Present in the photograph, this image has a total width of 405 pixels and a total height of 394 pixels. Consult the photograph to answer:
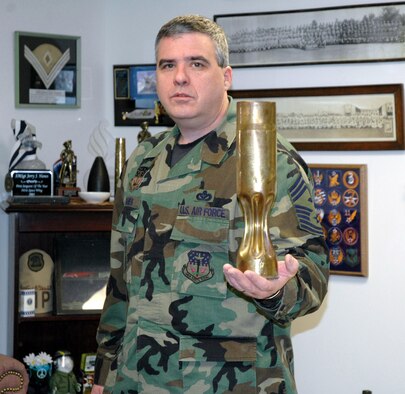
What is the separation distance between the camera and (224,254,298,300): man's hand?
4.38ft

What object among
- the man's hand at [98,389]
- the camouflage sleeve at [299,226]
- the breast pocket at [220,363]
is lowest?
the man's hand at [98,389]

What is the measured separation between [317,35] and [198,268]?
196 cm

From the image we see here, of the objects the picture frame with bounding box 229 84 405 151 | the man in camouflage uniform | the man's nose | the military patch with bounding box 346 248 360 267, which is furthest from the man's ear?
the military patch with bounding box 346 248 360 267

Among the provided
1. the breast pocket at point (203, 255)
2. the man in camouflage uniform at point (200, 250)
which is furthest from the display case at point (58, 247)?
the breast pocket at point (203, 255)

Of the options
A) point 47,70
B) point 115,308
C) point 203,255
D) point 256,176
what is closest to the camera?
point 256,176

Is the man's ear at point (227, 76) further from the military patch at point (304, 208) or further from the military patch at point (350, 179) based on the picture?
the military patch at point (350, 179)

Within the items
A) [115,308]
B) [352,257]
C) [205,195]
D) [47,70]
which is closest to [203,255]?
[205,195]

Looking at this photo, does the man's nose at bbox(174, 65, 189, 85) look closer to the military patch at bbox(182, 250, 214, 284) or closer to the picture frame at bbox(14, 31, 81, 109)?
the military patch at bbox(182, 250, 214, 284)

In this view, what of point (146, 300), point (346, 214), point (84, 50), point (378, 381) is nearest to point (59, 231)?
point (84, 50)

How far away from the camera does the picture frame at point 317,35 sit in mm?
3516

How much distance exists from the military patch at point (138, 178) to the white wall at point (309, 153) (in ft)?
5.37

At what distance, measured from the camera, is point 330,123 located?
3682mm

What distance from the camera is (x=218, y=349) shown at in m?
1.95

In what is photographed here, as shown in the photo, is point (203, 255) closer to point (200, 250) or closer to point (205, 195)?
point (200, 250)
